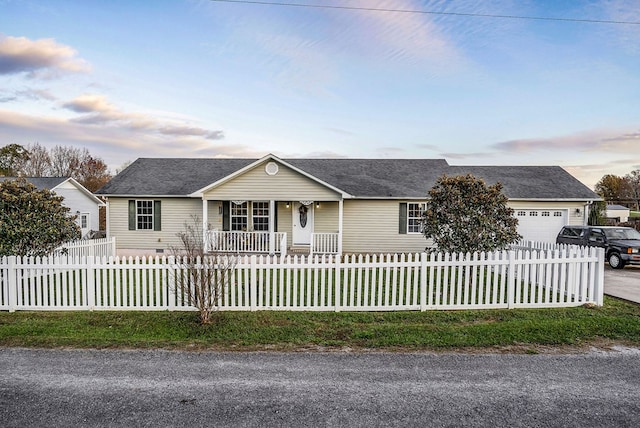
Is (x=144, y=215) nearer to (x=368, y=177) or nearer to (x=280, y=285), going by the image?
(x=368, y=177)

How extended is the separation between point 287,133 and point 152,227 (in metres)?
8.32

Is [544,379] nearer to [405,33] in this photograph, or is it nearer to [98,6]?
[405,33]

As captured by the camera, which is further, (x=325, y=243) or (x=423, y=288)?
(x=325, y=243)

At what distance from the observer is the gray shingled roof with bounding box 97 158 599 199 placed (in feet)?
56.7

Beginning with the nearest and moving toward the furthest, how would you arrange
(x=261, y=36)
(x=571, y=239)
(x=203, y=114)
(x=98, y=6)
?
(x=98, y=6), (x=261, y=36), (x=571, y=239), (x=203, y=114)

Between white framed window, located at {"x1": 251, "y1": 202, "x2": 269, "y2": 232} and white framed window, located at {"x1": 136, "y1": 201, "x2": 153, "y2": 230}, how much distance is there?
4.74 m

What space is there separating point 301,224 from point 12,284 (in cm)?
1131

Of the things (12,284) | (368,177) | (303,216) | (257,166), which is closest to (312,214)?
(303,216)

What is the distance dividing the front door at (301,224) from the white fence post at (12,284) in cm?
1102

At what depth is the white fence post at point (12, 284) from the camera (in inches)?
286

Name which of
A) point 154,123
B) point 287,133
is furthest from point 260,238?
point 154,123

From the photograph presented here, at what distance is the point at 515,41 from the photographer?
13227 millimetres

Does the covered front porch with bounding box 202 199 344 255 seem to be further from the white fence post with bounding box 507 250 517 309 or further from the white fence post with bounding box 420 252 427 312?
the white fence post with bounding box 507 250 517 309

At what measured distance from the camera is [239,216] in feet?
56.6
